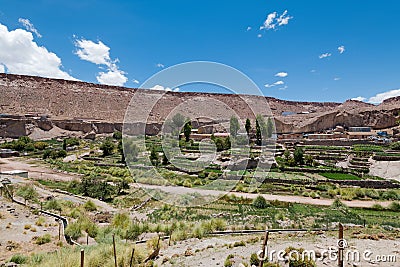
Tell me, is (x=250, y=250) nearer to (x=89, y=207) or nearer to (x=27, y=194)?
(x=89, y=207)

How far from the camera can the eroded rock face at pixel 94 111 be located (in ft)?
160

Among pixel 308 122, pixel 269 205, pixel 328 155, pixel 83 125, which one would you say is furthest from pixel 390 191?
pixel 83 125

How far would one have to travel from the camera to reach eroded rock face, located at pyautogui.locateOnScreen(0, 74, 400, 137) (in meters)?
48.7

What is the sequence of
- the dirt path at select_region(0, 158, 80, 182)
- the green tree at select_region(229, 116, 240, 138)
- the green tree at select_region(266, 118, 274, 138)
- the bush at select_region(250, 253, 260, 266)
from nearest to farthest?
the bush at select_region(250, 253, 260, 266)
the dirt path at select_region(0, 158, 80, 182)
the green tree at select_region(229, 116, 240, 138)
the green tree at select_region(266, 118, 274, 138)

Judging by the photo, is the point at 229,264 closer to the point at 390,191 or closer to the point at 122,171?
the point at 390,191

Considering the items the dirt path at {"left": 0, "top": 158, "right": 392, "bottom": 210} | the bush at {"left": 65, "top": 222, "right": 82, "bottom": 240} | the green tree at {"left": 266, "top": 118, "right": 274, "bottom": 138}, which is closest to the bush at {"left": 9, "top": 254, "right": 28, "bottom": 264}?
the bush at {"left": 65, "top": 222, "right": 82, "bottom": 240}

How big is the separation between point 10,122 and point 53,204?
39992 millimetres

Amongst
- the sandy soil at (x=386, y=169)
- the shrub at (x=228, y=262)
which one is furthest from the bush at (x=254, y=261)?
the sandy soil at (x=386, y=169)

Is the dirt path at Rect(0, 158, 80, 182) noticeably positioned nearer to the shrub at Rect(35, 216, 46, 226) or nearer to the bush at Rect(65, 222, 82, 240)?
the shrub at Rect(35, 216, 46, 226)

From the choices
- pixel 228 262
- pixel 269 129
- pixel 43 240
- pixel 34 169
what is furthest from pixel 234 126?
pixel 228 262

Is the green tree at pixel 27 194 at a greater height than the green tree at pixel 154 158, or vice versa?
the green tree at pixel 154 158

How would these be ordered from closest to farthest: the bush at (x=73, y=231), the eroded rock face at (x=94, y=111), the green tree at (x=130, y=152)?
the bush at (x=73, y=231), the green tree at (x=130, y=152), the eroded rock face at (x=94, y=111)

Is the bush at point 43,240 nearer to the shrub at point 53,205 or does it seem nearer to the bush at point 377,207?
the shrub at point 53,205

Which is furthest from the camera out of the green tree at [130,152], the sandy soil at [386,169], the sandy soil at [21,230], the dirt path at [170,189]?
the green tree at [130,152]
